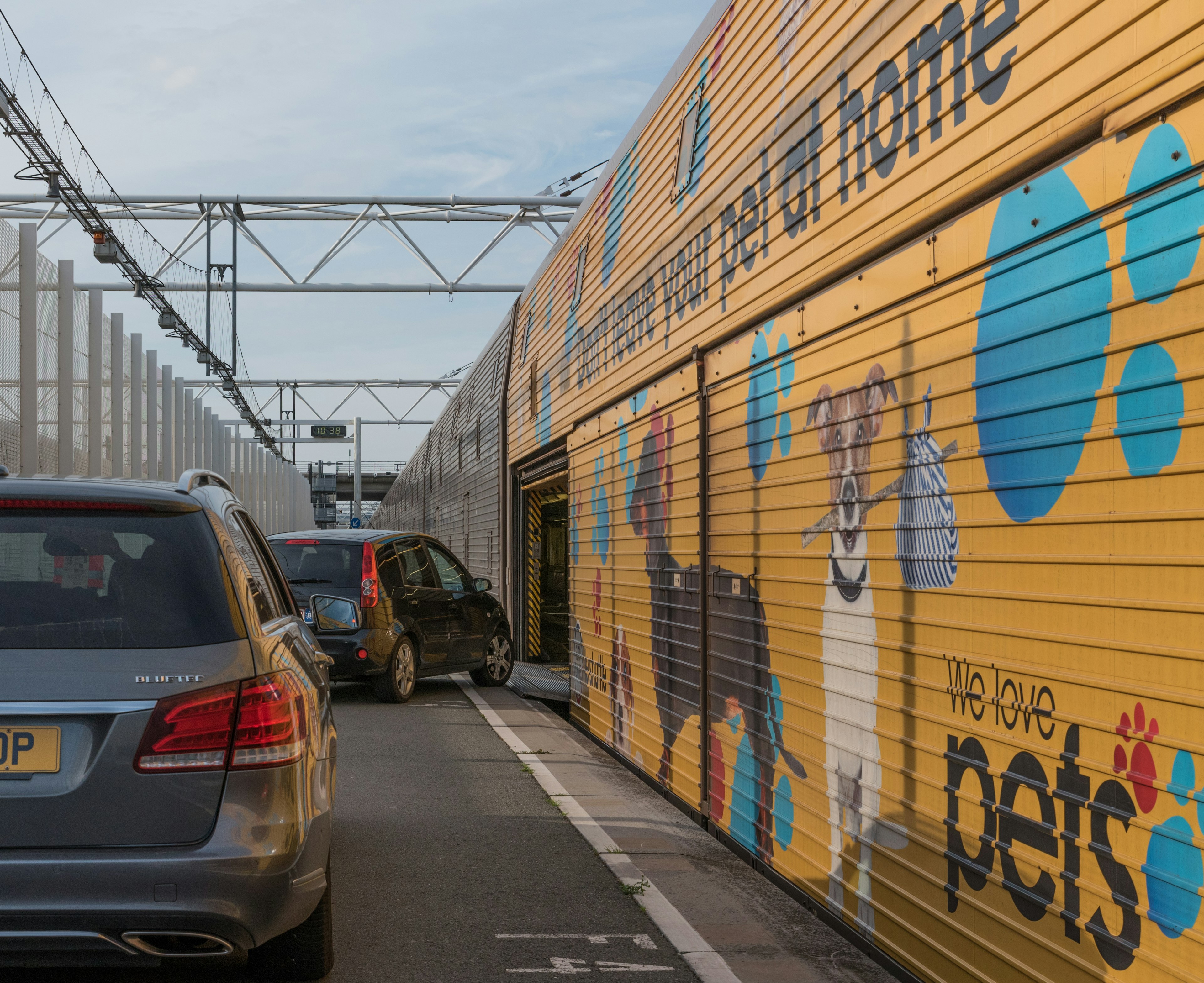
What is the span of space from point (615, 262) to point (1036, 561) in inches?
248

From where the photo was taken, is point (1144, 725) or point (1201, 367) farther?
point (1144, 725)

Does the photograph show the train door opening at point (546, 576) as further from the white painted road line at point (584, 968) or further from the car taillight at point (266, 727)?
the car taillight at point (266, 727)

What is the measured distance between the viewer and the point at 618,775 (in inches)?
344

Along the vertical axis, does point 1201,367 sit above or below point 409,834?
above

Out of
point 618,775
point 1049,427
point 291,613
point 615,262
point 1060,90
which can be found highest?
point 615,262

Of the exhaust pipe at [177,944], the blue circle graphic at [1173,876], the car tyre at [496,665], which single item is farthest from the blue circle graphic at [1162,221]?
the car tyre at [496,665]

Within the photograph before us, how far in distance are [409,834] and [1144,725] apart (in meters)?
4.45

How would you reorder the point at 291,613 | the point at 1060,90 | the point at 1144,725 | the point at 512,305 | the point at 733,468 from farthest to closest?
the point at 512,305 < the point at 733,468 < the point at 291,613 < the point at 1060,90 < the point at 1144,725

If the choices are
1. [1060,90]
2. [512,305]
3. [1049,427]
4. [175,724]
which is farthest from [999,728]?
[512,305]

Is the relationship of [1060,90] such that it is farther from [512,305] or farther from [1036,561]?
[512,305]

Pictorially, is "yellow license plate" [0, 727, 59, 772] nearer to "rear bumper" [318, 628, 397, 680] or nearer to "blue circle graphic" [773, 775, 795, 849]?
"blue circle graphic" [773, 775, 795, 849]

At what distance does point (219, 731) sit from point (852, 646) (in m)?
2.32

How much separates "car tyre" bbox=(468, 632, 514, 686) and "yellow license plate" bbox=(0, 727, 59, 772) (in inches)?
442

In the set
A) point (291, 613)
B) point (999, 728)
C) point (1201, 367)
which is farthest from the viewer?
point (291, 613)
